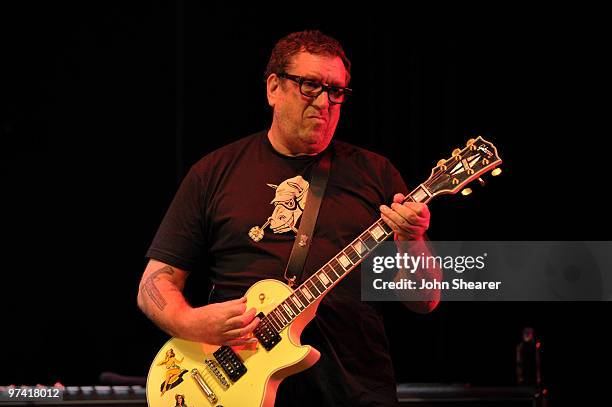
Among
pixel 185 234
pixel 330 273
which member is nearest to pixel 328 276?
pixel 330 273

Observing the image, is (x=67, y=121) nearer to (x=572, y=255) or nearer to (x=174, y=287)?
(x=174, y=287)

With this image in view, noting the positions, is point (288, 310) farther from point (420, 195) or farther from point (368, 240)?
point (420, 195)

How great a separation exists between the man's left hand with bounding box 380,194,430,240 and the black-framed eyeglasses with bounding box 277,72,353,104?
0.51 metres

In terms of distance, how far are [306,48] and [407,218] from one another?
804 millimetres

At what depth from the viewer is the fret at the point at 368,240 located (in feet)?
9.96

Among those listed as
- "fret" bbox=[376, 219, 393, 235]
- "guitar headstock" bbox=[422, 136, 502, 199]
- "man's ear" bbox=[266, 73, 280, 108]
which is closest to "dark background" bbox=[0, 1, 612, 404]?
"man's ear" bbox=[266, 73, 280, 108]

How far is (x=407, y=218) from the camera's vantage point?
2.90 meters

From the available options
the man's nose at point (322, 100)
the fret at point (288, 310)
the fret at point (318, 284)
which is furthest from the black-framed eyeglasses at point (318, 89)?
the fret at point (288, 310)

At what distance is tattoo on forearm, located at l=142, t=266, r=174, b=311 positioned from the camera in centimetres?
317

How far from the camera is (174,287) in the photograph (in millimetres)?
3213

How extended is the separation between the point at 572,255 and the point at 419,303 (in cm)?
197

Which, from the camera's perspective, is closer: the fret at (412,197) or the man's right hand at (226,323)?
the man's right hand at (226,323)

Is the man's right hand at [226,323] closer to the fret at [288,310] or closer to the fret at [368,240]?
the fret at [288,310]

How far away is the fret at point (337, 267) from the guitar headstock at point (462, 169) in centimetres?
41
